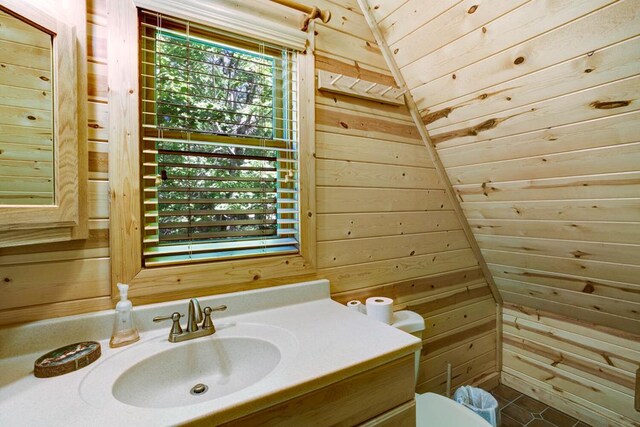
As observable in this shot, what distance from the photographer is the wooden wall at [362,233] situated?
93cm

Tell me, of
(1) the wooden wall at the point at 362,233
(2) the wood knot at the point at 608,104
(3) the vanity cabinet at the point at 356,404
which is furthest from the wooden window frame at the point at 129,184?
(2) the wood knot at the point at 608,104

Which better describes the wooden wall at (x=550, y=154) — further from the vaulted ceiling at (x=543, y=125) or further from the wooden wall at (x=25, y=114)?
the wooden wall at (x=25, y=114)

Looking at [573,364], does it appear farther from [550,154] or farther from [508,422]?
[550,154]

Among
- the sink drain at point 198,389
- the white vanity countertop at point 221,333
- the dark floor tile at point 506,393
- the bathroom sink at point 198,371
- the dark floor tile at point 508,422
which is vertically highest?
the white vanity countertop at point 221,333

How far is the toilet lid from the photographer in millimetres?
1230

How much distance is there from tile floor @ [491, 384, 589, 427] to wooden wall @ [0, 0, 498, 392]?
178mm

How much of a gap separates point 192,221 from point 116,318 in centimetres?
38

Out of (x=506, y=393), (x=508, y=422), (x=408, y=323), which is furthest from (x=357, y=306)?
(x=506, y=393)

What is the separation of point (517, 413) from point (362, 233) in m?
1.58

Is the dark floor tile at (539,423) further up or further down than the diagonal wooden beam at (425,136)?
further down

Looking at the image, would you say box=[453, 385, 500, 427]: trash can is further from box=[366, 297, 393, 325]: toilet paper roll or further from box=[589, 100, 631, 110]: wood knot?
box=[589, 100, 631, 110]: wood knot

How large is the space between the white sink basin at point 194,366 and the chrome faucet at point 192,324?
0.06 ft

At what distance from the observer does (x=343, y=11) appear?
140 centimetres

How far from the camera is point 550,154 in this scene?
1328mm
